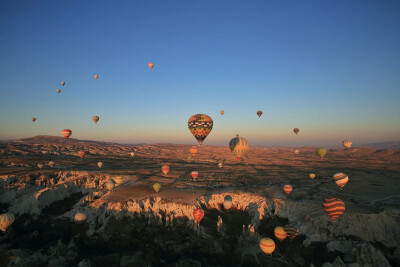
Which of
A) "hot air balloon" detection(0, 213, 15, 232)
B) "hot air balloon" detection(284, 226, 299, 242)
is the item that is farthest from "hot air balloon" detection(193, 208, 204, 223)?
"hot air balloon" detection(0, 213, 15, 232)

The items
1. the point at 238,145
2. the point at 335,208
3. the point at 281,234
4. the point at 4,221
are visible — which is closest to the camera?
the point at 335,208

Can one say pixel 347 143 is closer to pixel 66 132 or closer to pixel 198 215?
pixel 198 215

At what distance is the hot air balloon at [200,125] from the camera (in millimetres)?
44875

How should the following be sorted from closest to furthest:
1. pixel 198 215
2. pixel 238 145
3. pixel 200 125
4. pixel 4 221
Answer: pixel 198 215 → pixel 4 221 → pixel 200 125 → pixel 238 145

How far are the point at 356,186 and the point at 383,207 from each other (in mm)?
19598

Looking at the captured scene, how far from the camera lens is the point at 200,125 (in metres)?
44.8

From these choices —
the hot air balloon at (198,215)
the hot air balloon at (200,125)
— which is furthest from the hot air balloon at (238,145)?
the hot air balloon at (198,215)

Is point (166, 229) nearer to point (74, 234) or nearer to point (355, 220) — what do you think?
point (74, 234)

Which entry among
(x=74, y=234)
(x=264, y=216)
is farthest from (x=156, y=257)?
(x=264, y=216)

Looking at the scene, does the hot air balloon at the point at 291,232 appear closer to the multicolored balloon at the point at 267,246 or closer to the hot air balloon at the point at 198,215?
the multicolored balloon at the point at 267,246

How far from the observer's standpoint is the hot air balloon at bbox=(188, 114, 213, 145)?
4488cm

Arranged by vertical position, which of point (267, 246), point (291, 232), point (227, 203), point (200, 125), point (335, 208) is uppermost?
point (200, 125)

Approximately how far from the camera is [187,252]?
97.6 ft

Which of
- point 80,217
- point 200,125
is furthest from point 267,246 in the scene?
point 80,217
